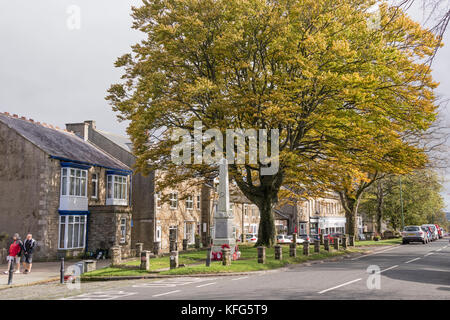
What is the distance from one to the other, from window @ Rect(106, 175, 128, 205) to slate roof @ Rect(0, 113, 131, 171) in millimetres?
Result: 1012

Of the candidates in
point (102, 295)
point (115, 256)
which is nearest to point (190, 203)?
point (115, 256)

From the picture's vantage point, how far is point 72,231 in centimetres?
3008

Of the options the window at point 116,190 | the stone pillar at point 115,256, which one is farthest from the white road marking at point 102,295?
the window at point 116,190

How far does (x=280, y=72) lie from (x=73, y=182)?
18.1 metres

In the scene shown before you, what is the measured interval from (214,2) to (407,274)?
16.1m

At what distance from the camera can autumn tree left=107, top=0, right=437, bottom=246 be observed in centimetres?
2038

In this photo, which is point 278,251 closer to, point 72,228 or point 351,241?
point 351,241

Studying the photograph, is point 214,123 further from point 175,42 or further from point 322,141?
point 322,141

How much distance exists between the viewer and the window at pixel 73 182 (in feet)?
97.4

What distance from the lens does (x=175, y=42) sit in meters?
21.3

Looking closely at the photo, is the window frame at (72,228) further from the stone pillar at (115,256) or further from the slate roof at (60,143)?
the stone pillar at (115,256)

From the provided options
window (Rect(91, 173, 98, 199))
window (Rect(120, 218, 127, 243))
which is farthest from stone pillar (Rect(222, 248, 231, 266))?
window (Rect(91, 173, 98, 199))

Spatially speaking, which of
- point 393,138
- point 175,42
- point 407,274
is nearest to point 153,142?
point 175,42

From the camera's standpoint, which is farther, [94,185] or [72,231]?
[94,185]
